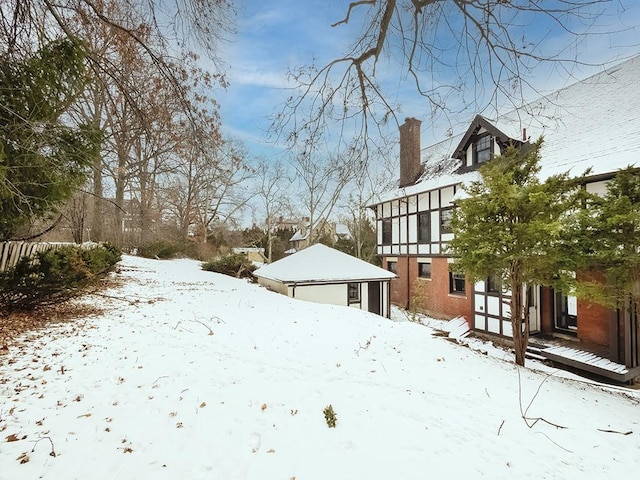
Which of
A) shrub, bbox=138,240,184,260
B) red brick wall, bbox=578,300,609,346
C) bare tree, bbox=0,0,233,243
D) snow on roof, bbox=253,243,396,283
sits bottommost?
red brick wall, bbox=578,300,609,346

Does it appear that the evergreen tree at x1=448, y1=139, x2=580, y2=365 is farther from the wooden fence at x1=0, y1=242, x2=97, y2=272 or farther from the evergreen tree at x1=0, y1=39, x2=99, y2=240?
the wooden fence at x1=0, y1=242, x2=97, y2=272

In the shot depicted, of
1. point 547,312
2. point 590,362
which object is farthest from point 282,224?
point 590,362

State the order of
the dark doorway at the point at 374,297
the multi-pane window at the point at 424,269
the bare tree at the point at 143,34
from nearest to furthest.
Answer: the bare tree at the point at 143,34 → the dark doorway at the point at 374,297 → the multi-pane window at the point at 424,269

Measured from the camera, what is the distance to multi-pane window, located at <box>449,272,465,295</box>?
532 inches

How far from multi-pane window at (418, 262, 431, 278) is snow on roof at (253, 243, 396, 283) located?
2.10m

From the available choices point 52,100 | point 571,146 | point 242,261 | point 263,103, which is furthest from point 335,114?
point 242,261

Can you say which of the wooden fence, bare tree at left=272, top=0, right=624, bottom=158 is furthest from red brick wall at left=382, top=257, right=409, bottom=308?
the wooden fence

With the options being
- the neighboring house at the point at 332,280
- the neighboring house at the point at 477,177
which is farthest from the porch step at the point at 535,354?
the neighboring house at the point at 332,280

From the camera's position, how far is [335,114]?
3469 mm

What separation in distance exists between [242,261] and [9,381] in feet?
53.4

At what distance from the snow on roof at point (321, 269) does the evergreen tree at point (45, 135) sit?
340 inches

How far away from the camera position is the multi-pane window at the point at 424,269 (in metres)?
15.2

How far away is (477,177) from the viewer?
41.4ft

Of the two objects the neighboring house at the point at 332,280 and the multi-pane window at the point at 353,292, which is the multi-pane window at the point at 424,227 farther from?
the multi-pane window at the point at 353,292
